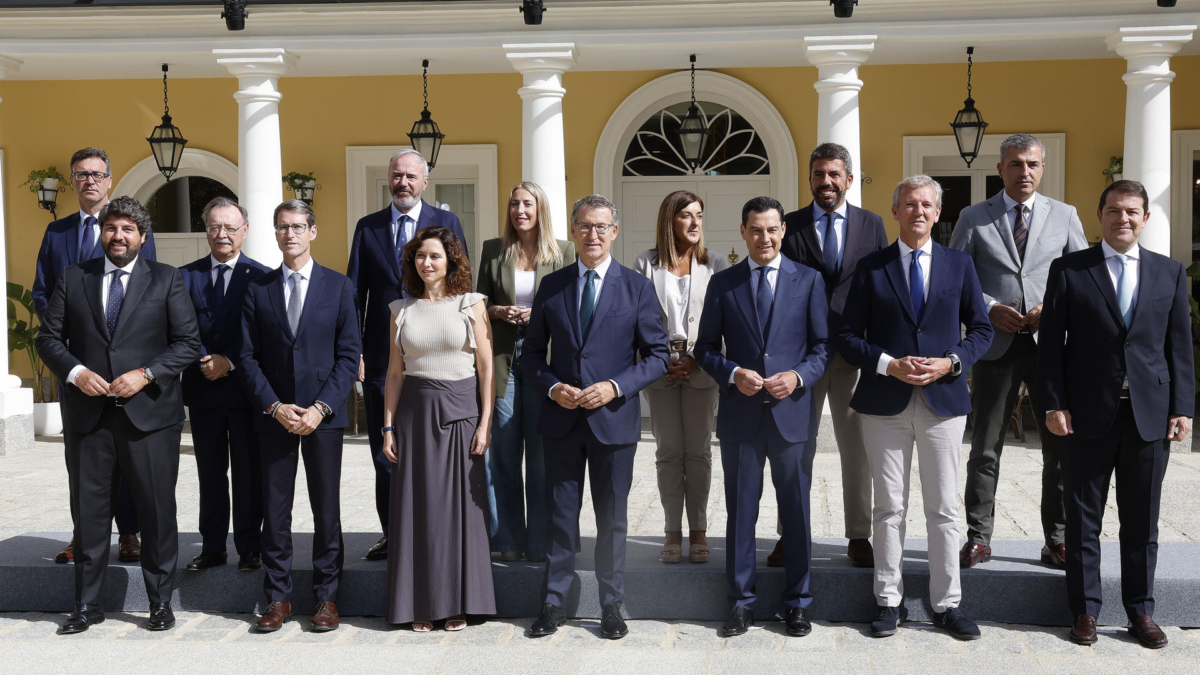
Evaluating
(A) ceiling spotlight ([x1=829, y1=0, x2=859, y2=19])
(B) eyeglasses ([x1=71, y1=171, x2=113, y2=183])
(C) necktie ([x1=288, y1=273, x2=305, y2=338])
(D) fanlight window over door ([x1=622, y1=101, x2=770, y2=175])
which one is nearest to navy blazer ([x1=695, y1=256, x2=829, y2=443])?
(C) necktie ([x1=288, y1=273, x2=305, y2=338])

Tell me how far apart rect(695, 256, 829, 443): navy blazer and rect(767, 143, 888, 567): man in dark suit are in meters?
0.26

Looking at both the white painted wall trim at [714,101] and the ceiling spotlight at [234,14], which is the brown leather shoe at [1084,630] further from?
the ceiling spotlight at [234,14]

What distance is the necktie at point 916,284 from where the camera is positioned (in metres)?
4.68

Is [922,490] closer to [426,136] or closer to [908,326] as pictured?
[908,326]

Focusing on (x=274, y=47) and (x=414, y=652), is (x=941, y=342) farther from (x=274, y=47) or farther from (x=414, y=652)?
(x=274, y=47)

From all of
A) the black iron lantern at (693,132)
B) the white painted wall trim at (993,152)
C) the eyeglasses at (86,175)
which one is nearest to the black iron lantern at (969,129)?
the white painted wall trim at (993,152)

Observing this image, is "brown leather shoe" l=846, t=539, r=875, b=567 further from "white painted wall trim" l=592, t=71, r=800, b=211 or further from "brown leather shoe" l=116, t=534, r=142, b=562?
"white painted wall trim" l=592, t=71, r=800, b=211

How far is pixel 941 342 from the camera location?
4652mm

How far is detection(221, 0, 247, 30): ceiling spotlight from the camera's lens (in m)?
9.65

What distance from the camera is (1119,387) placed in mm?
4508

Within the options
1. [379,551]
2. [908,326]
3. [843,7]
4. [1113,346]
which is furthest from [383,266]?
[843,7]

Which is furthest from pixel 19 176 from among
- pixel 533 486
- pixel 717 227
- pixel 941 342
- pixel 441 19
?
pixel 941 342

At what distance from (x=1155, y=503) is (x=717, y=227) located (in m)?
7.93

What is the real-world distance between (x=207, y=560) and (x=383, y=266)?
1650 mm
